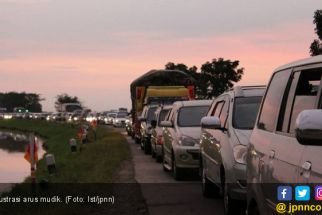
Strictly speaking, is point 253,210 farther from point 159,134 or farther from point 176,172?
point 159,134

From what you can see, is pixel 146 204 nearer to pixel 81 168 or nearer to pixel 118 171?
pixel 118 171

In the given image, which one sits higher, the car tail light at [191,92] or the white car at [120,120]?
the car tail light at [191,92]

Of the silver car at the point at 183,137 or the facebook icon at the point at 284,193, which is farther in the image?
the silver car at the point at 183,137

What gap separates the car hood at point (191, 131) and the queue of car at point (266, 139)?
2602mm

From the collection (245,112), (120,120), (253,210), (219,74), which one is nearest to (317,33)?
(245,112)

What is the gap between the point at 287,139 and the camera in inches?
195

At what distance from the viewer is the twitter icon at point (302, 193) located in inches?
165

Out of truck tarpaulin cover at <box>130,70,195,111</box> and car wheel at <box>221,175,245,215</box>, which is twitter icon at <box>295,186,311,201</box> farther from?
truck tarpaulin cover at <box>130,70,195,111</box>

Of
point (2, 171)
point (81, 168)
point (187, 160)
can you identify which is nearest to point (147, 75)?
point (2, 171)

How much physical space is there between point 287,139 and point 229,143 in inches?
177

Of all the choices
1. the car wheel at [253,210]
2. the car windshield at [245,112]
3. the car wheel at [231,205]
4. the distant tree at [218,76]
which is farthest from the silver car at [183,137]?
the distant tree at [218,76]

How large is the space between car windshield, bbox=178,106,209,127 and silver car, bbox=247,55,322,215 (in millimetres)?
9118

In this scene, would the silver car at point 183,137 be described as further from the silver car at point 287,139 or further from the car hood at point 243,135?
the silver car at point 287,139

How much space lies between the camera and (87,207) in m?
10.9
